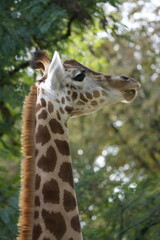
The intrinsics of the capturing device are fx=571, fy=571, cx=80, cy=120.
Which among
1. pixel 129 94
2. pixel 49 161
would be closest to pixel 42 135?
pixel 49 161

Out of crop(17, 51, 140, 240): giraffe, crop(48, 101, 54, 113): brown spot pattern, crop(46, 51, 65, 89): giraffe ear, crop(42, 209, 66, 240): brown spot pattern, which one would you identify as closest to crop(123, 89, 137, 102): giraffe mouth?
crop(17, 51, 140, 240): giraffe

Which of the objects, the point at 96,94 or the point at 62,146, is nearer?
the point at 62,146

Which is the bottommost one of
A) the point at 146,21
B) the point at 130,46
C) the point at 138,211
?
the point at 130,46

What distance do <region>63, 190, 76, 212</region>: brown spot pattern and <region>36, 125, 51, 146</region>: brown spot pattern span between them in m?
0.47

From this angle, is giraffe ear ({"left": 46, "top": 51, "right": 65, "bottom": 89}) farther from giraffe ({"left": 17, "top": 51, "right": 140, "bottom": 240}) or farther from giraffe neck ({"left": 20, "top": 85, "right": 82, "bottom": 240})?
giraffe neck ({"left": 20, "top": 85, "right": 82, "bottom": 240})

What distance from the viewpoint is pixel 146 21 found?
15.9 meters

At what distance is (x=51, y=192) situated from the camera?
4434 mm

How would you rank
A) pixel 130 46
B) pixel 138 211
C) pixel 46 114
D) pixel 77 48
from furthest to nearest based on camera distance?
pixel 130 46 < pixel 77 48 < pixel 138 211 < pixel 46 114

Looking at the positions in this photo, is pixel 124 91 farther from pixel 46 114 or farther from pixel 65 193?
pixel 65 193

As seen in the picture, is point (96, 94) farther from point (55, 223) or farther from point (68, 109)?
point (55, 223)

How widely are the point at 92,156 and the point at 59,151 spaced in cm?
1223

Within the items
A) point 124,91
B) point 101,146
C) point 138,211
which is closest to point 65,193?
point 124,91

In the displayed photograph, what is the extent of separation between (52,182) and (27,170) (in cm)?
25

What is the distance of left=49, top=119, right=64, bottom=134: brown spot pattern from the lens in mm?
4786
